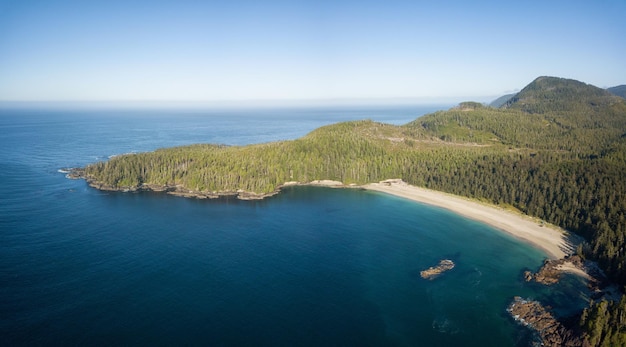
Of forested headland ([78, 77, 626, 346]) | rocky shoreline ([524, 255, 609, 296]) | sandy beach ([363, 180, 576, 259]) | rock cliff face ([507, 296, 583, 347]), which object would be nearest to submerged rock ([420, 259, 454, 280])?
rock cliff face ([507, 296, 583, 347])

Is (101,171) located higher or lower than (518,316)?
higher

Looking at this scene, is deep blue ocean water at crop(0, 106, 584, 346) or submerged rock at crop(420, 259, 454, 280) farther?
submerged rock at crop(420, 259, 454, 280)

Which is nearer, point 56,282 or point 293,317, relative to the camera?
point 293,317

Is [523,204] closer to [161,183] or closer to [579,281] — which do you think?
[579,281]

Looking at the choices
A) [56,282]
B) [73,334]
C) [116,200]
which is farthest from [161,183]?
[73,334]

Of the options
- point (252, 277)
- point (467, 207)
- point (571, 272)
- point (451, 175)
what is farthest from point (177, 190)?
point (571, 272)

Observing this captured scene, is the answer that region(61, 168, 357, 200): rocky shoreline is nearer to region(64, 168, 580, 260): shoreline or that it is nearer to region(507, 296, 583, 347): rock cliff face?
region(64, 168, 580, 260): shoreline
